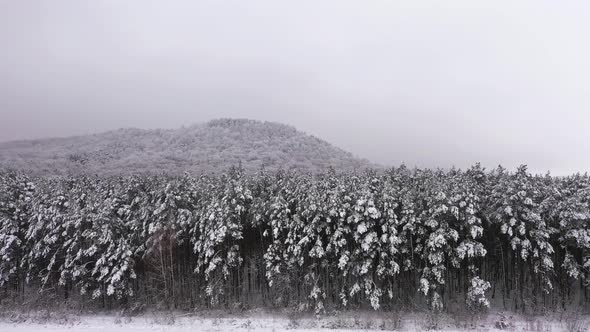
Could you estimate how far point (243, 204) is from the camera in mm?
22797

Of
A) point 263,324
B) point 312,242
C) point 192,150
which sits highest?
point 192,150

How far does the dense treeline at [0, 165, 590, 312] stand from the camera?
19484 millimetres

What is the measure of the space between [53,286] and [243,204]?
41.5 feet

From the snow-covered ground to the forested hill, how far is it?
53.8 m

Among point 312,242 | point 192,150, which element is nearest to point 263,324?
point 312,242

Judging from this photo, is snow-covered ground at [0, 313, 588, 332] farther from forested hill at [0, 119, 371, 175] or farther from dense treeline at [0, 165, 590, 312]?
forested hill at [0, 119, 371, 175]

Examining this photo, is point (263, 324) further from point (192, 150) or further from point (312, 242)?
point (192, 150)

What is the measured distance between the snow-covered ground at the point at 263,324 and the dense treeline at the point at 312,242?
902mm

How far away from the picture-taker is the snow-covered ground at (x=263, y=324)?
720 inches

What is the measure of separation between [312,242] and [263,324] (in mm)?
4839

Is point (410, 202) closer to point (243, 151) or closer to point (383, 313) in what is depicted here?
point (383, 313)

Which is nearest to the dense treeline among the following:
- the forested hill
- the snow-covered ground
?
the snow-covered ground

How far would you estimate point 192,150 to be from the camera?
10125 centimetres

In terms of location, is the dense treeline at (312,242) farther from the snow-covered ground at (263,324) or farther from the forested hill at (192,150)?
the forested hill at (192,150)
